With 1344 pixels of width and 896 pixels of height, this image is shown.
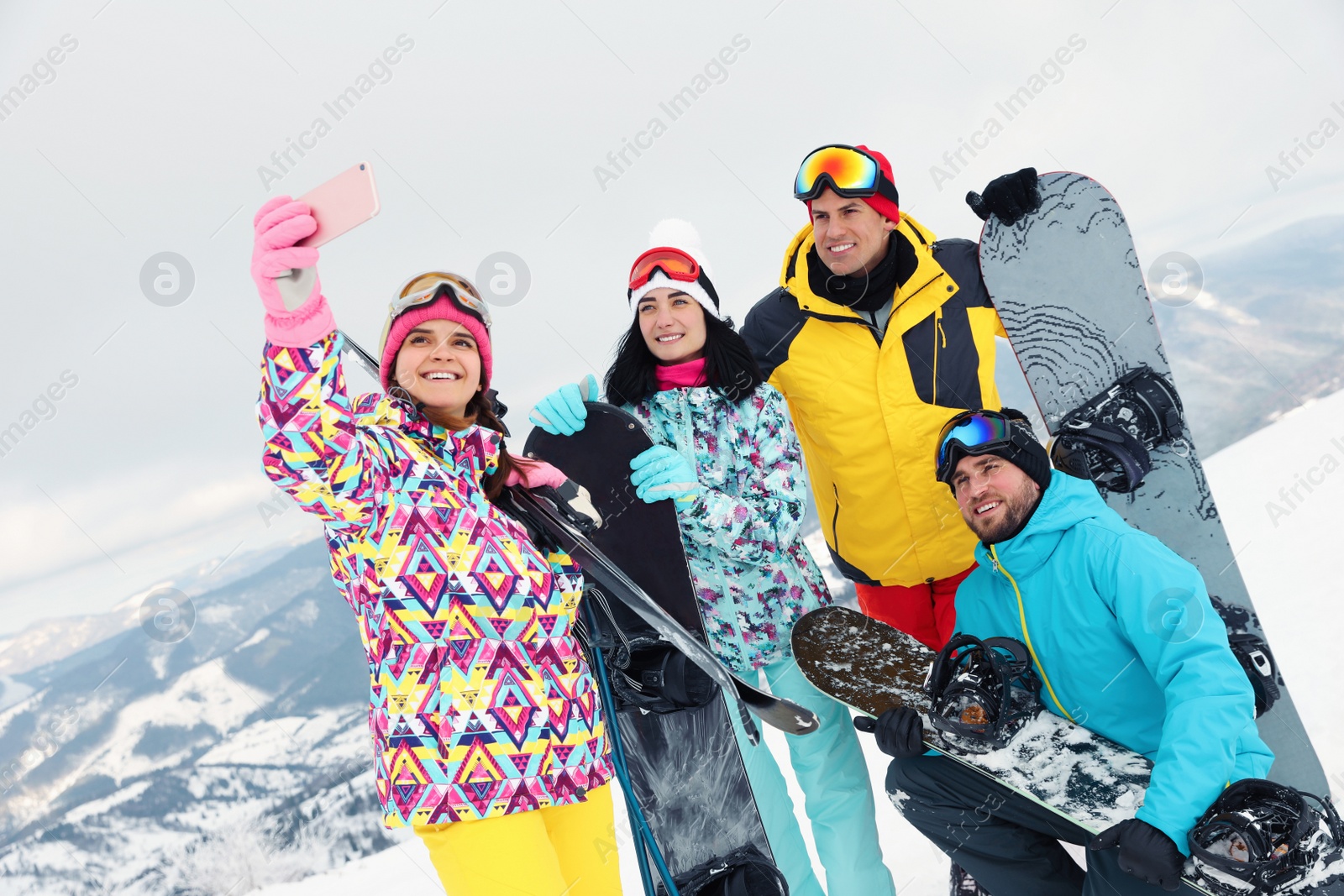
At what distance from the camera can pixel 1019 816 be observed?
→ 7.14ft

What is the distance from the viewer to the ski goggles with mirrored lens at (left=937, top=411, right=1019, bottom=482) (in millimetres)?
2184

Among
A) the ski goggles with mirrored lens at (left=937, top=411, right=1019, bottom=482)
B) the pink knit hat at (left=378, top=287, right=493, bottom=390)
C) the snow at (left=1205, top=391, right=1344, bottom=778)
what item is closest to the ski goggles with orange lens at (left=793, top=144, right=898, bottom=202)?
the ski goggles with mirrored lens at (left=937, top=411, right=1019, bottom=482)

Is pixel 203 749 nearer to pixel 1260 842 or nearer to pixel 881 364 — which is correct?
pixel 881 364

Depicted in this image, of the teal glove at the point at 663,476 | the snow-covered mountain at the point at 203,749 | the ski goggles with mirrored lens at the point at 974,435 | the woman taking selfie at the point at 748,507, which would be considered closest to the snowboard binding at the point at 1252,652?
the ski goggles with mirrored lens at the point at 974,435

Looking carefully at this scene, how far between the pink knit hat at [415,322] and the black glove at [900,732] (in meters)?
1.43

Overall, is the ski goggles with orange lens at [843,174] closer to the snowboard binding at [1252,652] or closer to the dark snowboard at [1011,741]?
the dark snowboard at [1011,741]

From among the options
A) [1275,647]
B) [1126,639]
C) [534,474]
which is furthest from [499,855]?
[1275,647]

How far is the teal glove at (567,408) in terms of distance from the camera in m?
2.27

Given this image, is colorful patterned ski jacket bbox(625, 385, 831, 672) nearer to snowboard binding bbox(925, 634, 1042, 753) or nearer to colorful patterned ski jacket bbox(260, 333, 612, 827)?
snowboard binding bbox(925, 634, 1042, 753)

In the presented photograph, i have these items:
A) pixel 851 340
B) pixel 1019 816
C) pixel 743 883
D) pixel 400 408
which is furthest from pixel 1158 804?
pixel 400 408

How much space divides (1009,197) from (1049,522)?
1.28 metres

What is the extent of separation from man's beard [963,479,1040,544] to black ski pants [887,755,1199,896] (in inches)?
25.6

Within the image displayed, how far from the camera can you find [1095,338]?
285 centimetres

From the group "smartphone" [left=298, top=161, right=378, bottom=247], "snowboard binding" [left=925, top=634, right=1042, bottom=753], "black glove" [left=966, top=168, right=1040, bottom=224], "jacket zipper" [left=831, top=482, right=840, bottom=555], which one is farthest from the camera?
"black glove" [left=966, top=168, right=1040, bottom=224]
